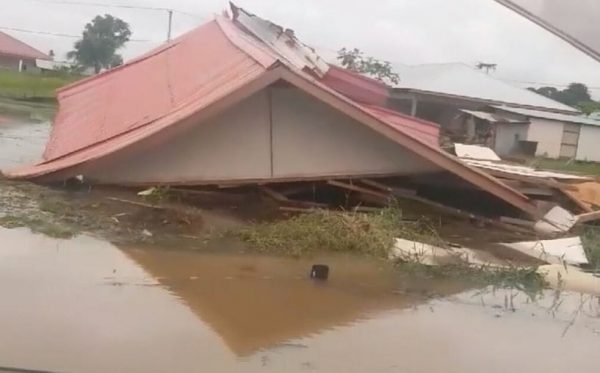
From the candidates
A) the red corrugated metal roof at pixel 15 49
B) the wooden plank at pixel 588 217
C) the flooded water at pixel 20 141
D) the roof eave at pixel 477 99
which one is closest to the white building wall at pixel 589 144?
the roof eave at pixel 477 99

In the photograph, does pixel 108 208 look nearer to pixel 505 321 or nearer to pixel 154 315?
pixel 154 315

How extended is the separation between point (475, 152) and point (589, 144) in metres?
1.30

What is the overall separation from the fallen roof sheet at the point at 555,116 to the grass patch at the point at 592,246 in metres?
1.61

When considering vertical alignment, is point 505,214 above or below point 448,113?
below

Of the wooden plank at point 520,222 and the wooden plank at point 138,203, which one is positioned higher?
the wooden plank at point 520,222

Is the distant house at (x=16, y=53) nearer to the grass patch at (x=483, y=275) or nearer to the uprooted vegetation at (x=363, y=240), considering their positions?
the uprooted vegetation at (x=363, y=240)

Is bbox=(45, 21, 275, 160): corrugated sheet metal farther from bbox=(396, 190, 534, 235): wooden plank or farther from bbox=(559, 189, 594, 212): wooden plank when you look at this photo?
bbox=(559, 189, 594, 212): wooden plank

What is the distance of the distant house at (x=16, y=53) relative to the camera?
11.1 meters

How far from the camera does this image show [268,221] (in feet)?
22.8

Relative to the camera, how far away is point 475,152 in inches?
416

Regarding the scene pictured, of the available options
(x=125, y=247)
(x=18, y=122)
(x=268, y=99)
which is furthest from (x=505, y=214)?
(x=18, y=122)

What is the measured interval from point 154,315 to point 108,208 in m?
2.86

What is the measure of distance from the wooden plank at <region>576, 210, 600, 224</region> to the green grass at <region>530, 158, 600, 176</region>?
6.19ft

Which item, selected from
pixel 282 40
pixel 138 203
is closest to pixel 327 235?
pixel 138 203
